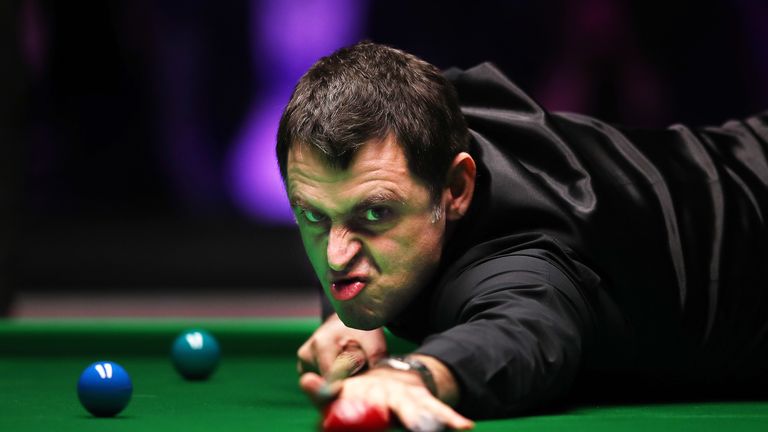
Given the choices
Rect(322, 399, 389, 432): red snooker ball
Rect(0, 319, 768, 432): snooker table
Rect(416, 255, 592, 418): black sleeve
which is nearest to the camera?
Rect(322, 399, 389, 432): red snooker ball

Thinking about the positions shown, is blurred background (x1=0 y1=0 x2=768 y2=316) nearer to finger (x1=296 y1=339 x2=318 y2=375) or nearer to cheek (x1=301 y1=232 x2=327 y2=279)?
finger (x1=296 y1=339 x2=318 y2=375)

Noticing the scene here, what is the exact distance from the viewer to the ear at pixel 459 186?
3.11 meters

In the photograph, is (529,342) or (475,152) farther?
(475,152)

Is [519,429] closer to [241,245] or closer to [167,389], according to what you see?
[167,389]

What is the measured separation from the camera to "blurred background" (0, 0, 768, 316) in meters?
11.6

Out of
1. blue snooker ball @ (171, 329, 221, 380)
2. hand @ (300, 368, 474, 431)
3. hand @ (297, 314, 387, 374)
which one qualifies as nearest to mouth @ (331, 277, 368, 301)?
hand @ (300, 368, 474, 431)

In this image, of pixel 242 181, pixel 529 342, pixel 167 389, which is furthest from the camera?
pixel 242 181

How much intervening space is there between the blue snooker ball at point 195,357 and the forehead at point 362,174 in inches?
42.3

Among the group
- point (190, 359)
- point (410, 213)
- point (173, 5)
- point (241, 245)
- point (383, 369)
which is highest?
point (173, 5)

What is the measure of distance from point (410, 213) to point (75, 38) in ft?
33.3

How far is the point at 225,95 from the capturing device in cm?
1209

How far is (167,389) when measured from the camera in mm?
3549

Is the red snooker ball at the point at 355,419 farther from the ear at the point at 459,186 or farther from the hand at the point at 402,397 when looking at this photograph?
the ear at the point at 459,186

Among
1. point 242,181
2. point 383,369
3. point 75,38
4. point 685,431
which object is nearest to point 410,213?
point 383,369
